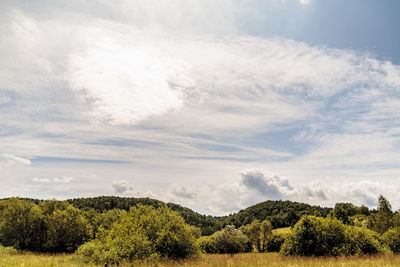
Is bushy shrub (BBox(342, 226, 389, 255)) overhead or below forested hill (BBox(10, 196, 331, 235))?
overhead

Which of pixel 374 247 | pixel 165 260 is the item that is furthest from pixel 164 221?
pixel 374 247

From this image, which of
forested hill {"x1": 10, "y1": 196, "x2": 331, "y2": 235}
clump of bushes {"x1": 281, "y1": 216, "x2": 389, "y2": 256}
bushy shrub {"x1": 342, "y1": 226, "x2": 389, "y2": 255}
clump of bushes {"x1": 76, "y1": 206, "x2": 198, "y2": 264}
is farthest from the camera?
forested hill {"x1": 10, "y1": 196, "x2": 331, "y2": 235}

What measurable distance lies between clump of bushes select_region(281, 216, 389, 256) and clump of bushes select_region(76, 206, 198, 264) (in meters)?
12.6

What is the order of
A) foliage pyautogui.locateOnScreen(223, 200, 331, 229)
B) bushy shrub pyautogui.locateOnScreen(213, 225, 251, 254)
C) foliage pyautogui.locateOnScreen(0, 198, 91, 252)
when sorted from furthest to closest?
foliage pyautogui.locateOnScreen(223, 200, 331, 229), bushy shrub pyautogui.locateOnScreen(213, 225, 251, 254), foliage pyautogui.locateOnScreen(0, 198, 91, 252)

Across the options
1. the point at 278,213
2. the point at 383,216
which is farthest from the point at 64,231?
the point at 278,213

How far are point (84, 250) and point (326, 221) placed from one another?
24425 mm

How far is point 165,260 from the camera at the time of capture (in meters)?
18.5

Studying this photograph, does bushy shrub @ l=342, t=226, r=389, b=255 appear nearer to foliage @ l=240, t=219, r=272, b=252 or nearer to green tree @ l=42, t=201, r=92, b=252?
green tree @ l=42, t=201, r=92, b=252

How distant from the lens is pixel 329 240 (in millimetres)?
24938

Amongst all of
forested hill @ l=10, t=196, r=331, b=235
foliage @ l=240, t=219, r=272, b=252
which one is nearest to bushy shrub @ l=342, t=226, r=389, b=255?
foliage @ l=240, t=219, r=272, b=252

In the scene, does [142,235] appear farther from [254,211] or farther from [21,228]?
[254,211]

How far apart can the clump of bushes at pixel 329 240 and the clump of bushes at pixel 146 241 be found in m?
12.6

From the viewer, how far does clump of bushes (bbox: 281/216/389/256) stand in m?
24.2

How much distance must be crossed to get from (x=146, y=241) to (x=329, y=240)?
19.2 meters
